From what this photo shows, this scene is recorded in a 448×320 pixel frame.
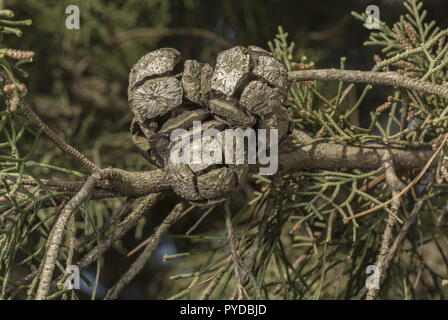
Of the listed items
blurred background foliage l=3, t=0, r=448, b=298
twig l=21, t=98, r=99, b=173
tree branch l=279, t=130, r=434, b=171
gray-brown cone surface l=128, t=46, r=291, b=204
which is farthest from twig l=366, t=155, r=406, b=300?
blurred background foliage l=3, t=0, r=448, b=298

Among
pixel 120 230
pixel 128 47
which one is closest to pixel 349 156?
pixel 120 230

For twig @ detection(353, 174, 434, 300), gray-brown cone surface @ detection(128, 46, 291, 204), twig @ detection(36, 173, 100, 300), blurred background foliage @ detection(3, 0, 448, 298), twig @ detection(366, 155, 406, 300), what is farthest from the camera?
blurred background foliage @ detection(3, 0, 448, 298)

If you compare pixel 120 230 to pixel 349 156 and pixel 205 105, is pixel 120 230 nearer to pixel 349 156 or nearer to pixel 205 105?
pixel 205 105

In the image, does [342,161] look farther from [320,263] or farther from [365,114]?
[365,114]

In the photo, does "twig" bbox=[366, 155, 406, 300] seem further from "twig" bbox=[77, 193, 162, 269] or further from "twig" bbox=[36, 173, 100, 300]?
"twig" bbox=[36, 173, 100, 300]

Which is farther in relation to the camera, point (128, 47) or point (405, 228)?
point (128, 47)

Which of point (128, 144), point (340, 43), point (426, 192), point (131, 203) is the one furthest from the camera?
point (340, 43)

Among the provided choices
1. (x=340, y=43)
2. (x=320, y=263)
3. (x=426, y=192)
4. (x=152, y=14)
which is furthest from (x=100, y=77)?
(x=426, y=192)

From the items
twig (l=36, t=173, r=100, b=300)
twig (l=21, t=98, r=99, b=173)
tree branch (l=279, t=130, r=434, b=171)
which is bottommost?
twig (l=36, t=173, r=100, b=300)
